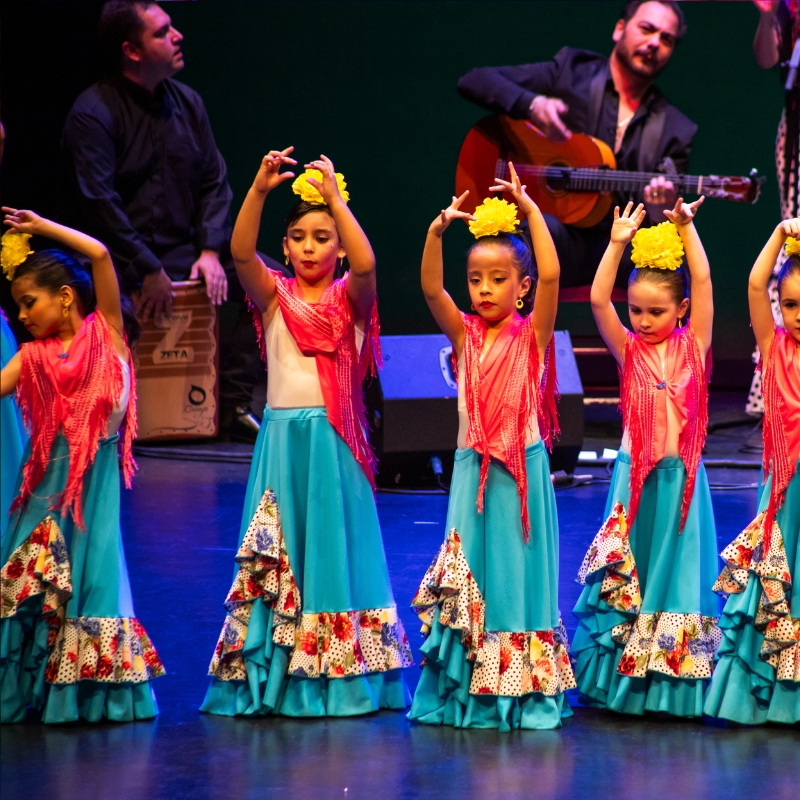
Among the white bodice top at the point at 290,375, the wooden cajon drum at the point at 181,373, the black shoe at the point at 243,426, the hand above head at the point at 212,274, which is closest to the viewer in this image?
the white bodice top at the point at 290,375

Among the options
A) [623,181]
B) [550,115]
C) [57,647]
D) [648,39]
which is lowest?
[57,647]

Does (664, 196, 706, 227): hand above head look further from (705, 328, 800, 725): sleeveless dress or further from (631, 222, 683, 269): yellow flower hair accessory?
(705, 328, 800, 725): sleeveless dress

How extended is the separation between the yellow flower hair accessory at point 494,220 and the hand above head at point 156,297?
3149 mm

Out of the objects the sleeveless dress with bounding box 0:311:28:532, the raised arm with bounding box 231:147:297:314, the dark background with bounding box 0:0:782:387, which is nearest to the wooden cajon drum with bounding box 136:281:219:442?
the dark background with bounding box 0:0:782:387

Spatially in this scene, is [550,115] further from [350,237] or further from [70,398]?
[70,398]

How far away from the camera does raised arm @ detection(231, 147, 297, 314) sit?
312 cm

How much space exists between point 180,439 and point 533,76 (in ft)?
8.80

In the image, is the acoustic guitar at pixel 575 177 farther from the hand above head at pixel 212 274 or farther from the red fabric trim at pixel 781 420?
the red fabric trim at pixel 781 420

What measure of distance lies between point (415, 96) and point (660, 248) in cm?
518

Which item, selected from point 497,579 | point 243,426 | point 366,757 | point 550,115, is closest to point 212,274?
point 243,426

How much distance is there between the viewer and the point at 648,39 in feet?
21.9

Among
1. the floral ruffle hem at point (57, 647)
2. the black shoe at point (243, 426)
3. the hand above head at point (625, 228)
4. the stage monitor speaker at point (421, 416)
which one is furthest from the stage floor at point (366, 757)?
the black shoe at point (243, 426)

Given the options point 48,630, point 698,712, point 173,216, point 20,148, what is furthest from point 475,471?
point 20,148

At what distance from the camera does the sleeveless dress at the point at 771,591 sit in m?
3.08
